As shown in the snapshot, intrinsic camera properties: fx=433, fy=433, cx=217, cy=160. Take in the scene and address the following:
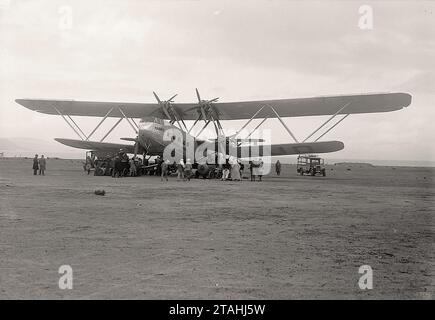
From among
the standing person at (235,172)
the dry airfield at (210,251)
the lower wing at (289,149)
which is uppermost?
the lower wing at (289,149)

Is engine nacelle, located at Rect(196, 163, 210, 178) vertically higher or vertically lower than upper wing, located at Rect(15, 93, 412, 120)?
lower

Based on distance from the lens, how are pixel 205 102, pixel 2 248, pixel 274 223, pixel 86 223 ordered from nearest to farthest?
pixel 2 248, pixel 86 223, pixel 274 223, pixel 205 102

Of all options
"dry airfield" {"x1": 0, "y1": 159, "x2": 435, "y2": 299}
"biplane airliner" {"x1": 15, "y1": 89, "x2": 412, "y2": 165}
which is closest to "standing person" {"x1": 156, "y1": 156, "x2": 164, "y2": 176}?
"biplane airliner" {"x1": 15, "y1": 89, "x2": 412, "y2": 165}

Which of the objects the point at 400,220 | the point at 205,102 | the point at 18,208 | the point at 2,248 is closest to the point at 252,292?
the point at 2,248

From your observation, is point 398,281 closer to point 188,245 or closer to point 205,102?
point 188,245

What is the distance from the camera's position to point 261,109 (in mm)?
24891

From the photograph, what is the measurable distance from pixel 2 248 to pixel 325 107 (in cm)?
2019

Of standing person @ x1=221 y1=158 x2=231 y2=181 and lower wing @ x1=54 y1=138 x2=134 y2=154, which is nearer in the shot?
standing person @ x1=221 y1=158 x2=231 y2=181

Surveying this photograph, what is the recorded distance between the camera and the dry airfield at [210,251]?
13.6 ft

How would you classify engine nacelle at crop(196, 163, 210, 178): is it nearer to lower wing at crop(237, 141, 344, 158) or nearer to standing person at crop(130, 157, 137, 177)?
lower wing at crop(237, 141, 344, 158)

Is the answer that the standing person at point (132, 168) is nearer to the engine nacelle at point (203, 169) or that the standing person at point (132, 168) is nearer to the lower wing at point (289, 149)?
the engine nacelle at point (203, 169)

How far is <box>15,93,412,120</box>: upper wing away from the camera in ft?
69.5

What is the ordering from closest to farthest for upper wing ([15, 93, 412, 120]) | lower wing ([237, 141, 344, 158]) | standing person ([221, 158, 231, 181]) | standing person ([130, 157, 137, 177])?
1. upper wing ([15, 93, 412, 120])
2. lower wing ([237, 141, 344, 158])
3. standing person ([221, 158, 231, 181])
4. standing person ([130, 157, 137, 177])

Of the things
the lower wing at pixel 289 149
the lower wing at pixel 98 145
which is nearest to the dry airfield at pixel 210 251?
the lower wing at pixel 289 149
